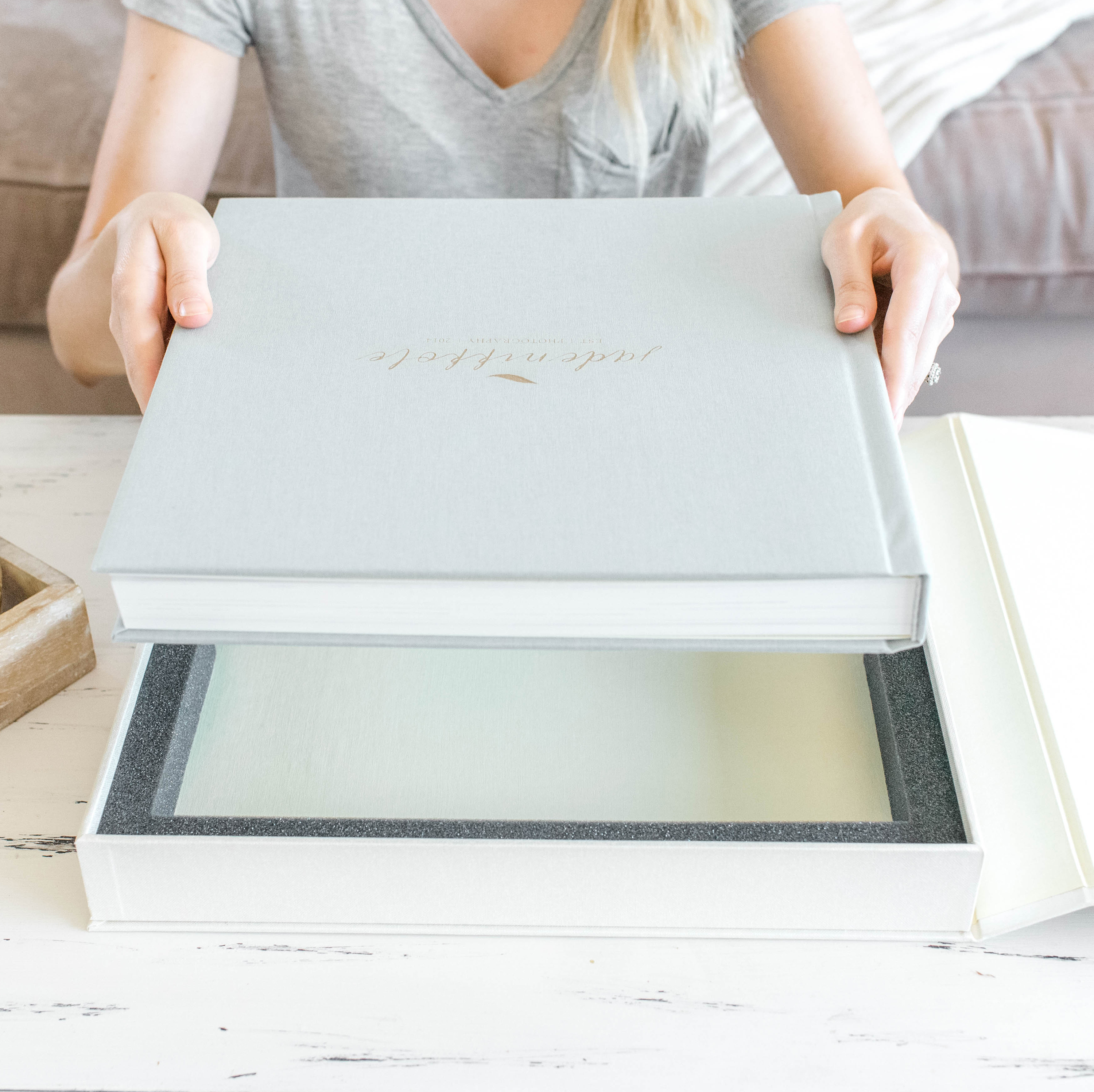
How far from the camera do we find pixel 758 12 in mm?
750

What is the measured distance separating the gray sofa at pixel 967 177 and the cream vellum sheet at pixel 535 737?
3.11 feet

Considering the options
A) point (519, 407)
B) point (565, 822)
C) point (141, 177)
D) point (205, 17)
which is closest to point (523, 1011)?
point (565, 822)

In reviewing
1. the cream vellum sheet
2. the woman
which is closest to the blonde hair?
the woman

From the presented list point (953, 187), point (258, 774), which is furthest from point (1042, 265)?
point (258, 774)

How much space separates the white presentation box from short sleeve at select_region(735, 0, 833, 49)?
0.41 metres

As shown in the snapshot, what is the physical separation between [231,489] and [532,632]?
0.12 metres

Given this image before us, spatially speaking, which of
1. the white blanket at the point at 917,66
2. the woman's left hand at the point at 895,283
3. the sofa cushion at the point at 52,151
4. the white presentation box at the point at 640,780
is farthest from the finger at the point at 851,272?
the sofa cushion at the point at 52,151

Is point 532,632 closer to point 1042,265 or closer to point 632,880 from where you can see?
point 632,880

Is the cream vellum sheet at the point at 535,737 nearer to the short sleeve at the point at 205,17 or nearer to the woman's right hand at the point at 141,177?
the woman's right hand at the point at 141,177

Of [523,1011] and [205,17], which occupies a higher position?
[205,17]

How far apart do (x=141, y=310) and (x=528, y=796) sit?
0.29 metres

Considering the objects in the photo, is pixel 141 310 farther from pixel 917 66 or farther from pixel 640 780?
pixel 917 66

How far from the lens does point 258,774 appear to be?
45cm

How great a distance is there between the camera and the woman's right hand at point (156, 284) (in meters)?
0.45
